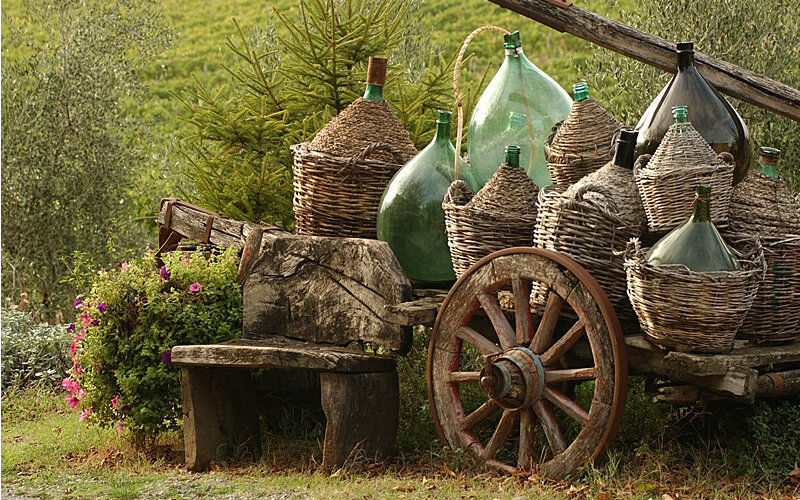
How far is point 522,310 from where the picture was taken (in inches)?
170

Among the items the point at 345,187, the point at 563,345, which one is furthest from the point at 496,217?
the point at 345,187

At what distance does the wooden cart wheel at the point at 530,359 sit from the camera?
13.1 ft

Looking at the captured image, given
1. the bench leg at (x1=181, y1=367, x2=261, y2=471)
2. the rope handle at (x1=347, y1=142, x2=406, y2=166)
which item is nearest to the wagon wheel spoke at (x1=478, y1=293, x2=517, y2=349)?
the rope handle at (x1=347, y1=142, x2=406, y2=166)

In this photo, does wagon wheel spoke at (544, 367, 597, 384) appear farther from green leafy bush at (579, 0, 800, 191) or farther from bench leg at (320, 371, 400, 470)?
green leafy bush at (579, 0, 800, 191)

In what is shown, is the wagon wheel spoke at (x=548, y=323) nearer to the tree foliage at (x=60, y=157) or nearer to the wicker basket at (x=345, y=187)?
the wicker basket at (x=345, y=187)

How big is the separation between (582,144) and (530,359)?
1.08 metres

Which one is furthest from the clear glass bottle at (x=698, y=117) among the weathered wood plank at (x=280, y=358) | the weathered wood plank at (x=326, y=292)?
the weathered wood plank at (x=280, y=358)

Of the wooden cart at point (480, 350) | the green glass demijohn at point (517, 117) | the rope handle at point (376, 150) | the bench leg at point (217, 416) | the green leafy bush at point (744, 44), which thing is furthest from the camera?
the green leafy bush at point (744, 44)

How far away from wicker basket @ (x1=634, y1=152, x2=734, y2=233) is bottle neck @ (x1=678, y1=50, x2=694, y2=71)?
45 centimetres

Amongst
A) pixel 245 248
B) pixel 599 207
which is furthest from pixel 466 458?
pixel 245 248

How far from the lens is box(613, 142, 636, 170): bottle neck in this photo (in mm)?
4371

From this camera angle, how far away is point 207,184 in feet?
23.0

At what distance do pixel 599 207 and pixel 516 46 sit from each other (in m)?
1.44

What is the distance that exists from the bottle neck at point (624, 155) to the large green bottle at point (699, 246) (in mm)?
525
